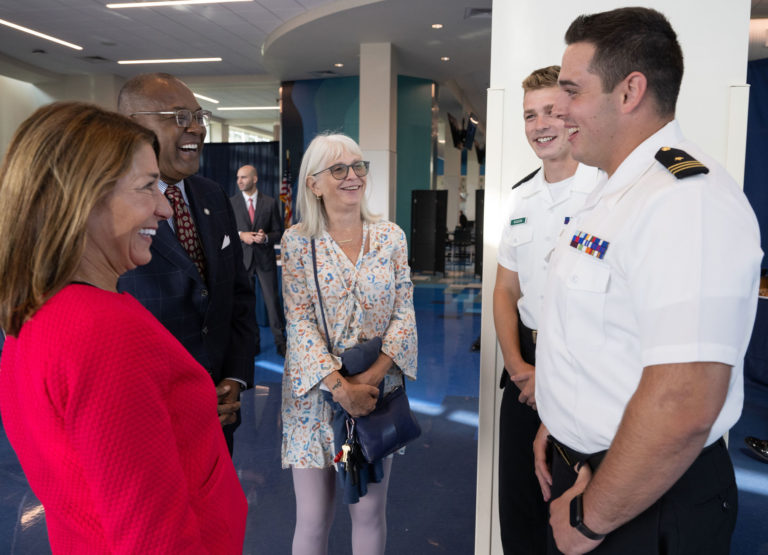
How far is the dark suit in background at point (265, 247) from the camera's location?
655cm

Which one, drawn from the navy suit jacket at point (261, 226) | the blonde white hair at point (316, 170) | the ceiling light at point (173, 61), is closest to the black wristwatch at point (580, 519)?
the blonde white hair at point (316, 170)

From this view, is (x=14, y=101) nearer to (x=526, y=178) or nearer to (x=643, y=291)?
(x=526, y=178)

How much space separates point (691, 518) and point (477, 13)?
825 centimetres

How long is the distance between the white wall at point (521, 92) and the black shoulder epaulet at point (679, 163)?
1052mm

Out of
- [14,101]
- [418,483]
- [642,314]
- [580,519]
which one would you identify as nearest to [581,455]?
[580,519]

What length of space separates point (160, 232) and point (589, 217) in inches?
46.8

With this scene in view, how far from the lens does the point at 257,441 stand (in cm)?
384

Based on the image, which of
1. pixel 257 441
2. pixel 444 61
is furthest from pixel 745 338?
pixel 444 61

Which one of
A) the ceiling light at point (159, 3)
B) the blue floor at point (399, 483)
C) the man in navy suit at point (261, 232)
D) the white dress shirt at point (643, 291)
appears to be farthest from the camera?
the ceiling light at point (159, 3)

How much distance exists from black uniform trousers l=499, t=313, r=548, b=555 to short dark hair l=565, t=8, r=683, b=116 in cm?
97

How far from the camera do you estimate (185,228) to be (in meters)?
1.83

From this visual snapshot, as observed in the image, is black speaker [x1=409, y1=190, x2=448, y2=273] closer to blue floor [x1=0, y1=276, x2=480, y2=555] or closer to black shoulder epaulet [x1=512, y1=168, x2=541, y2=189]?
blue floor [x1=0, y1=276, x2=480, y2=555]

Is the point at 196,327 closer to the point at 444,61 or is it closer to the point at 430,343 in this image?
the point at 430,343

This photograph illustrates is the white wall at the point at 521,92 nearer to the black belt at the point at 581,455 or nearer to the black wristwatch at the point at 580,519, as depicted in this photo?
the black belt at the point at 581,455
